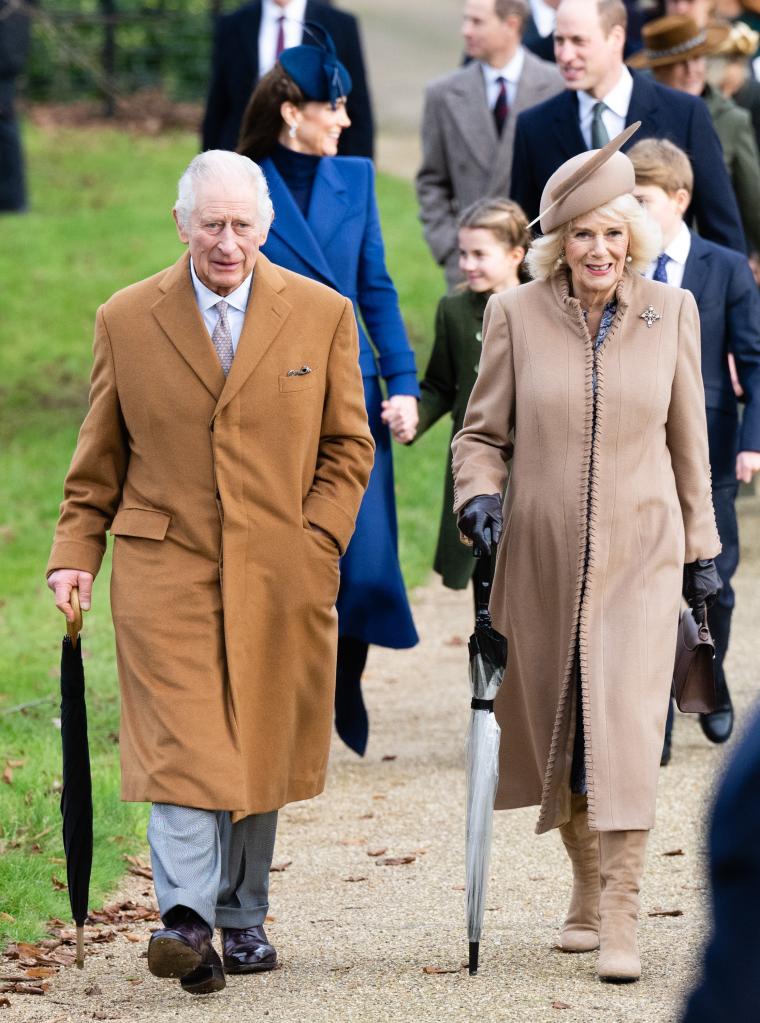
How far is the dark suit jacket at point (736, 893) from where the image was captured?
162 centimetres

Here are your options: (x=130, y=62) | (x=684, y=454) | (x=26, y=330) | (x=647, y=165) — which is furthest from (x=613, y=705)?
(x=130, y=62)

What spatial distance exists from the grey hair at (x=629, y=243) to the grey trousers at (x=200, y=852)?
1468 mm

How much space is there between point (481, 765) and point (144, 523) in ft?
3.11

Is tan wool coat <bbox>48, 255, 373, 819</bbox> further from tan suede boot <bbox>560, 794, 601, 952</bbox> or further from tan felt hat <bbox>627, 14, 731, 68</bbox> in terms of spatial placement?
tan felt hat <bbox>627, 14, 731, 68</bbox>

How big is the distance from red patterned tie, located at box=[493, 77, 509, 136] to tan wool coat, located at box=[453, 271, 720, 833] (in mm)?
3823

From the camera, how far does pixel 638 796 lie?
4.74 metres

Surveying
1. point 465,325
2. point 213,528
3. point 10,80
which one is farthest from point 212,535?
point 10,80

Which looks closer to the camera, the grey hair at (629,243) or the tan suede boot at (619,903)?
the tan suede boot at (619,903)

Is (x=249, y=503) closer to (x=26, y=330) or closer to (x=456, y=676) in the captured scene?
(x=456, y=676)

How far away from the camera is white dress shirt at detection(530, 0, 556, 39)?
1111 centimetres

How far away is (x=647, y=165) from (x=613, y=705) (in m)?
2.12

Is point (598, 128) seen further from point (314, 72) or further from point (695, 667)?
point (695, 667)

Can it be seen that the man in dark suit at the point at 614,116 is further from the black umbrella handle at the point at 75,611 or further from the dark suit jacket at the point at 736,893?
the dark suit jacket at the point at 736,893

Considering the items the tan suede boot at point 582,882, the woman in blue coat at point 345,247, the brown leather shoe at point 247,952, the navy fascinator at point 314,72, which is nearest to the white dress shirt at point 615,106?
the woman in blue coat at point 345,247
